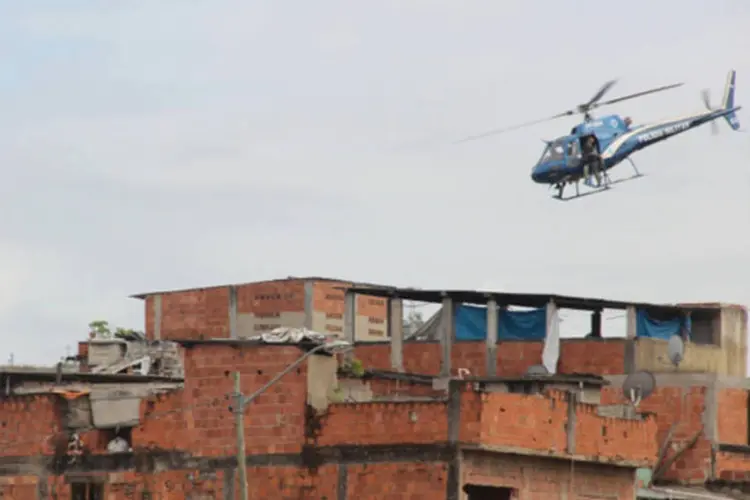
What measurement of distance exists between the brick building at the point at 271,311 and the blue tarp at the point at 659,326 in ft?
38.2

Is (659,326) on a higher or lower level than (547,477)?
higher

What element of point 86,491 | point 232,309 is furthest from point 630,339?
point 86,491

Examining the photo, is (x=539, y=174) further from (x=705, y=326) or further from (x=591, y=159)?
(x=705, y=326)

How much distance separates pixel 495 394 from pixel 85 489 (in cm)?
897

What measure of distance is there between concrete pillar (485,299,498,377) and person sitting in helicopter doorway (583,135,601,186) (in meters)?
13.6

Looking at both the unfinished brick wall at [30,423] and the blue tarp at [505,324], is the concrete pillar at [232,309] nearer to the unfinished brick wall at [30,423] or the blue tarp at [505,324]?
the blue tarp at [505,324]

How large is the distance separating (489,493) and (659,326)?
22.1 meters

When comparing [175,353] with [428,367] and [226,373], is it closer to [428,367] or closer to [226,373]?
[428,367]

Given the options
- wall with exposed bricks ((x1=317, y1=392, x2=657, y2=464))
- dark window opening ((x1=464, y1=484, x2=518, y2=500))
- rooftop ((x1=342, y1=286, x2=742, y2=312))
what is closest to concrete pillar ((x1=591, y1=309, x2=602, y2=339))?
rooftop ((x1=342, y1=286, x2=742, y2=312))

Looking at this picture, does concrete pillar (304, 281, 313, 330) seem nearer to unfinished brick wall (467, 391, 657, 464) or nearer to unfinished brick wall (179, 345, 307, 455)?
unfinished brick wall (467, 391, 657, 464)

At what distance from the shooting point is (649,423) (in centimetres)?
4384

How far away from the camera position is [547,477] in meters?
39.7

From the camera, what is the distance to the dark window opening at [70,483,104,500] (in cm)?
4075

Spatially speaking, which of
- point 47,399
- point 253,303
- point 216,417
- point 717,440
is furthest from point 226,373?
point 253,303
